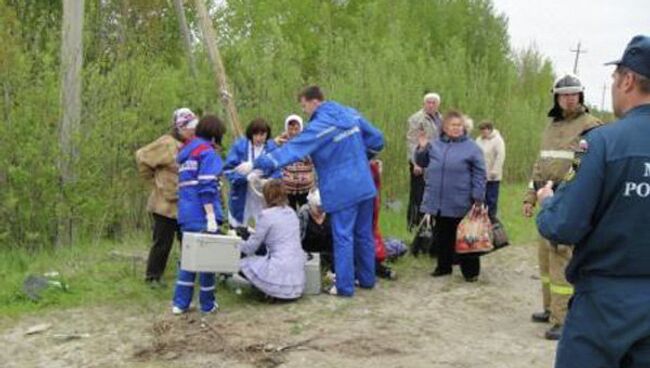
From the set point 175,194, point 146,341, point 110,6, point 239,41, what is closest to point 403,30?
point 239,41

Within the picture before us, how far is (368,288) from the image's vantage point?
793cm

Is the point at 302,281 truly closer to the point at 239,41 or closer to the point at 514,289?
the point at 514,289

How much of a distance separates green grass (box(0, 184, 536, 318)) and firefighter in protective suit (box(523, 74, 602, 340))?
2652mm

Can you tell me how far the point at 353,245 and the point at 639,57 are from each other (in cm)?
504

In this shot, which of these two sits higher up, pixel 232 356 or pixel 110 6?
pixel 110 6

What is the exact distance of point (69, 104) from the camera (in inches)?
353

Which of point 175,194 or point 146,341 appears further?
point 175,194

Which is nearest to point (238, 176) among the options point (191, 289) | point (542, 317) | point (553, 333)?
point (191, 289)

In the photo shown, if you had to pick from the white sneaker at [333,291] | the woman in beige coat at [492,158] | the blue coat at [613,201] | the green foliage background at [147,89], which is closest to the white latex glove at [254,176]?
the white sneaker at [333,291]

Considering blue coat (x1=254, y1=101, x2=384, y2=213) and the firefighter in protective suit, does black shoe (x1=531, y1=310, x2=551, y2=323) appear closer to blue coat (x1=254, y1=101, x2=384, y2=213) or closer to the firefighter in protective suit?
the firefighter in protective suit

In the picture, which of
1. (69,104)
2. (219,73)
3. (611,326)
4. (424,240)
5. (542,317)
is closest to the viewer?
(611,326)

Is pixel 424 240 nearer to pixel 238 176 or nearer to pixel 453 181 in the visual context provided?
pixel 453 181

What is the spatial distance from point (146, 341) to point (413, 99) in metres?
9.18

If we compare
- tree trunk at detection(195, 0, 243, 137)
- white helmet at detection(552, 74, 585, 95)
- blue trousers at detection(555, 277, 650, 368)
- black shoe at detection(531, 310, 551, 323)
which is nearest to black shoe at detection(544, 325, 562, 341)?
black shoe at detection(531, 310, 551, 323)
